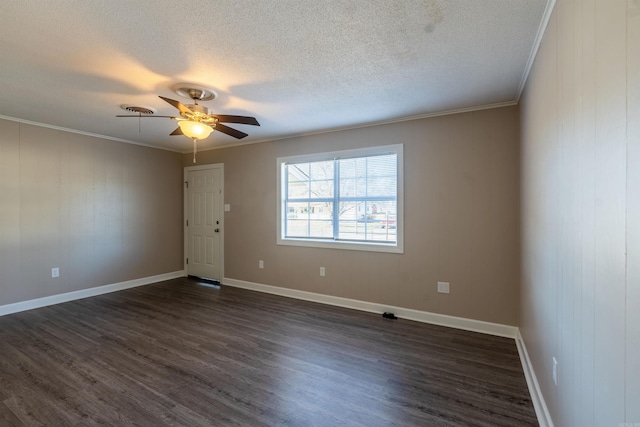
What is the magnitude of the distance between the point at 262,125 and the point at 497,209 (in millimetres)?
2939

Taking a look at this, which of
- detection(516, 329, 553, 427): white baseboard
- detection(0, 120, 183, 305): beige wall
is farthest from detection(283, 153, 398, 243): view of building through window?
detection(0, 120, 183, 305): beige wall

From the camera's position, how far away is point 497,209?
306 centimetres

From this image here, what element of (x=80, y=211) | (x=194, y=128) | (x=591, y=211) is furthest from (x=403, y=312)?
(x=80, y=211)

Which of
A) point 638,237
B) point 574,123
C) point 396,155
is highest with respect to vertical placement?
point 396,155

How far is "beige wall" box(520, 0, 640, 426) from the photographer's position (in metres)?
0.85

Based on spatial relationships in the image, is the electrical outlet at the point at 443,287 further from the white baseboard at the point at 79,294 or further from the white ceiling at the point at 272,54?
the white baseboard at the point at 79,294

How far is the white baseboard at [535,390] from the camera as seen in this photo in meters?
1.72

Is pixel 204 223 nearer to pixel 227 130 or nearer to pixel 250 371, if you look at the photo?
pixel 227 130

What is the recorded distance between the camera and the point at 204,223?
541cm

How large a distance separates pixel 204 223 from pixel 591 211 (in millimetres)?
5337

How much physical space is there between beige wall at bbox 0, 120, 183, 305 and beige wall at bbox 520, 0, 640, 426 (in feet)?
17.9

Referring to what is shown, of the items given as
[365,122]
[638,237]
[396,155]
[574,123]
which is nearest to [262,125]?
[365,122]

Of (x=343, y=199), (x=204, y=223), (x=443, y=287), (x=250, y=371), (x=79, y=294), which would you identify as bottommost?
(x=250, y=371)

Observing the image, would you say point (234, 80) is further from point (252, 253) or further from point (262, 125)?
point (252, 253)
